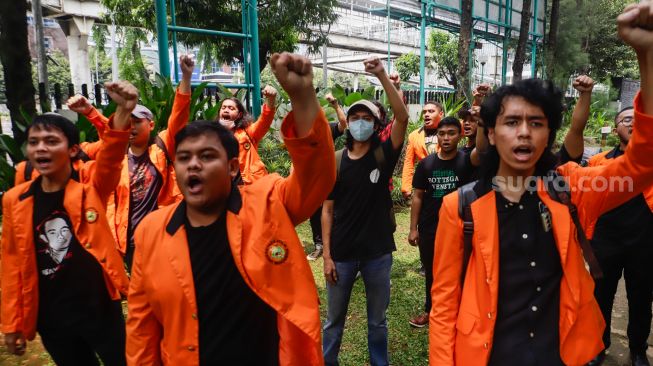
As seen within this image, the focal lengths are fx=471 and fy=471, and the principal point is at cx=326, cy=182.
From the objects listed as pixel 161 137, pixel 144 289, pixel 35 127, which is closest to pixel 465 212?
pixel 144 289

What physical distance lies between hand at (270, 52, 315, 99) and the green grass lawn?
8.91 ft

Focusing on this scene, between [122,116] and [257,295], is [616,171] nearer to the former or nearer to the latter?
[257,295]

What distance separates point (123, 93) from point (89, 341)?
1349 millimetres

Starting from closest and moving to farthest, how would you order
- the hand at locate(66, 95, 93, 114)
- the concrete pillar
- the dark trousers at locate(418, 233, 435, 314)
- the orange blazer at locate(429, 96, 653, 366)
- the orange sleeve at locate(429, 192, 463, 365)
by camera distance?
the orange blazer at locate(429, 96, 653, 366)
the orange sleeve at locate(429, 192, 463, 365)
the hand at locate(66, 95, 93, 114)
the dark trousers at locate(418, 233, 435, 314)
the concrete pillar

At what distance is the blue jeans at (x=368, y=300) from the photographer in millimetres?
3113

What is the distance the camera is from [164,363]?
1798 mm

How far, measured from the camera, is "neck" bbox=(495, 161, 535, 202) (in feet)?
6.15

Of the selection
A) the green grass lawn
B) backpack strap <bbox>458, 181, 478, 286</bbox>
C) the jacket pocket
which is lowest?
the green grass lawn

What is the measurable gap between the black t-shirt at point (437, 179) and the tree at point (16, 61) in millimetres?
3543

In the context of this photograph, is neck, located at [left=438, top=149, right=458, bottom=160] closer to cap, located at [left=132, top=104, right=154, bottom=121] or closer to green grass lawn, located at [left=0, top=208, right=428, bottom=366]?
green grass lawn, located at [left=0, top=208, right=428, bottom=366]

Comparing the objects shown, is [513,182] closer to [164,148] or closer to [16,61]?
[164,148]

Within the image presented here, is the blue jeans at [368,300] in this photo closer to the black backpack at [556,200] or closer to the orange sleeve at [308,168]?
the black backpack at [556,200]

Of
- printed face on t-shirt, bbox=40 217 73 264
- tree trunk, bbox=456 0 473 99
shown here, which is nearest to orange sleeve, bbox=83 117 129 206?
printed face on t-shirt, bbox=40 217 73 264

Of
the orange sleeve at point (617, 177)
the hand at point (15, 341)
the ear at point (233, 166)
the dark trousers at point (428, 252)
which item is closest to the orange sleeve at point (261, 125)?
the dark trousers at point (428, 252)
